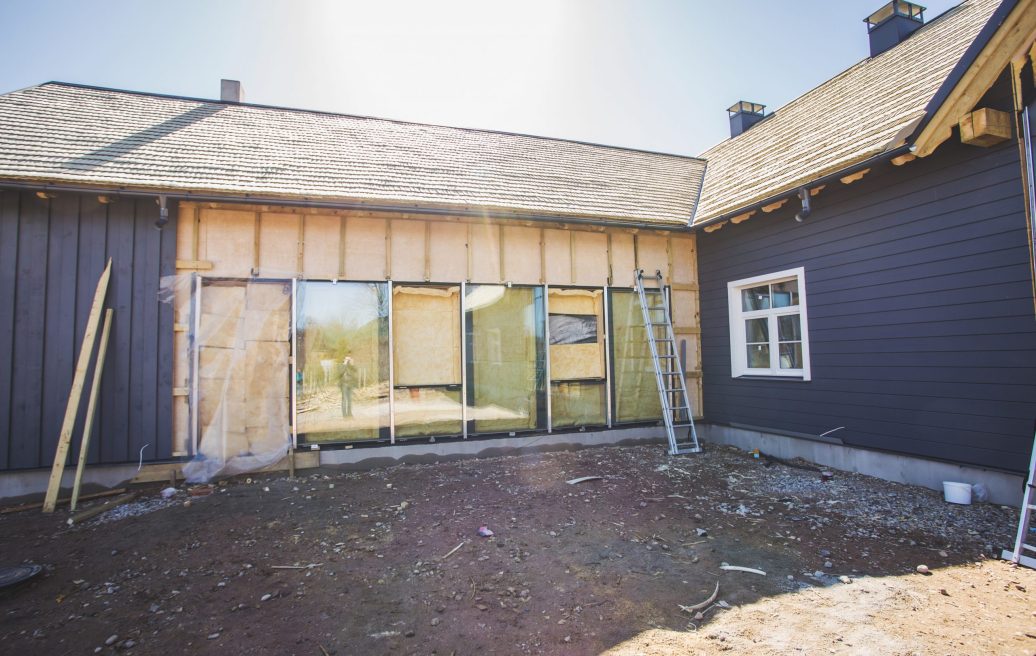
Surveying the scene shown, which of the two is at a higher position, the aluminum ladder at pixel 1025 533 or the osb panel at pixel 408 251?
the osb panel at pixel 408 251

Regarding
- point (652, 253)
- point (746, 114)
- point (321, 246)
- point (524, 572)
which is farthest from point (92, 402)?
point (746, 114)

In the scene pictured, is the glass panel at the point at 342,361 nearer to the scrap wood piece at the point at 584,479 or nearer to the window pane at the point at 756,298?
the scrap wood piece at the point at 584,479

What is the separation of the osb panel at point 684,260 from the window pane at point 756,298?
99 centimetres

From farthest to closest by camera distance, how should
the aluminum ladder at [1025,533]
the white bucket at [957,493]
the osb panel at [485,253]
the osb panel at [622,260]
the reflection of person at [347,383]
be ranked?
the osb panel at [622,260] → the osb panel at [485,253] → the reflection of person at [347,383] → the white bucket at [957,493] → the aluminum ladder at [1025,533]

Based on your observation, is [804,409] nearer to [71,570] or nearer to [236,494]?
[236,494]

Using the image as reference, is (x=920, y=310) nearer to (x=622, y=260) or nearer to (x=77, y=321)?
(x=622, y=260)

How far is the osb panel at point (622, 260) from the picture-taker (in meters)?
7.82

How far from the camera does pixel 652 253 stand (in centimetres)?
812

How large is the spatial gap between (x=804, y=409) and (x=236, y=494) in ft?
24.1

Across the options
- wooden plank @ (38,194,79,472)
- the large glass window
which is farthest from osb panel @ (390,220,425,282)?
wooden plank @ (38,194,79,472)

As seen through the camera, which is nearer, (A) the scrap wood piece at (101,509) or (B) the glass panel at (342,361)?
(A) the scrap wood piece at (101,509)

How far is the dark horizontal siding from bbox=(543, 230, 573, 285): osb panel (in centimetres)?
508

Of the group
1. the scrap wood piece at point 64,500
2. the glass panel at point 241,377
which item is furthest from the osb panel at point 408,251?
the scrap wood piece at point 64,500

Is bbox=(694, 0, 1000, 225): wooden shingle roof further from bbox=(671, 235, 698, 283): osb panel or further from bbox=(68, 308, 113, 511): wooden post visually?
bbox=(68, 308, 113, 511): wooden post
